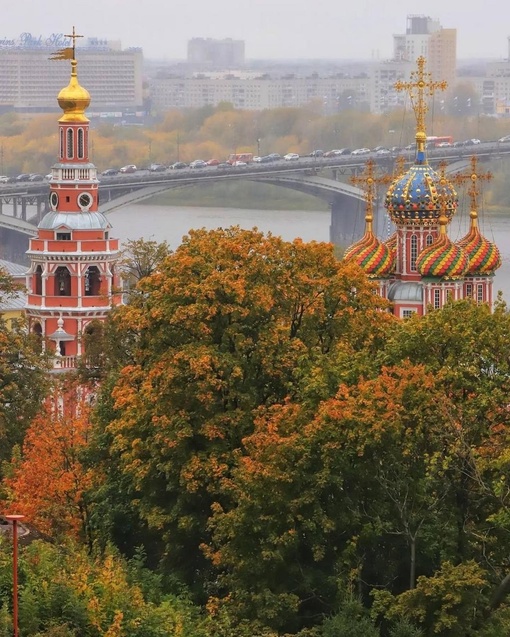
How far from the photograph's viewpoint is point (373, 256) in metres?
35.6

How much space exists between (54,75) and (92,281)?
11507cm

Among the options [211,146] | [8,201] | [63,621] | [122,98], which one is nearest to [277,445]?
[63,621]

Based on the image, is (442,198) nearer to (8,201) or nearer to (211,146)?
(8,201)

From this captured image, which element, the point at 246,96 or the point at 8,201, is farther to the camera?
the point at 246,96

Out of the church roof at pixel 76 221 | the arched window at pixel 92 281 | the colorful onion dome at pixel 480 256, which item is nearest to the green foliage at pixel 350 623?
the colorful onion dome at pixel 480 256

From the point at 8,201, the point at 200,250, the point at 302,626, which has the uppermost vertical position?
the point at 8,201

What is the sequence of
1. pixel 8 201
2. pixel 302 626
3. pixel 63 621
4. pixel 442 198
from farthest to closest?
pixel 8 201, pixel 442 198, pixel 302 626, pixel 63 621

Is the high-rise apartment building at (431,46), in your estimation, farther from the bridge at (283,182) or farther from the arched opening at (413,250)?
the arched opening at (413,250)

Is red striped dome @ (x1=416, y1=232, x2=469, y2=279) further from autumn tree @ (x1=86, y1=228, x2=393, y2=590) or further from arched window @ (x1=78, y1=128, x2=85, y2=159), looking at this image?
autumn tree @ (x1=86, y1=228, x2=393, y2=590)

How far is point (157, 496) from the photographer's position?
2466 centimetres

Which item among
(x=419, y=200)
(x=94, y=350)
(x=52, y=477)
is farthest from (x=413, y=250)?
(x=52, y=477)

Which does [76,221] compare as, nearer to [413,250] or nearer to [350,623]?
[413,250]

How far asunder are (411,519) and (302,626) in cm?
124

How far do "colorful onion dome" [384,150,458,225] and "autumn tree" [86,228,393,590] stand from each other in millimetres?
9090
